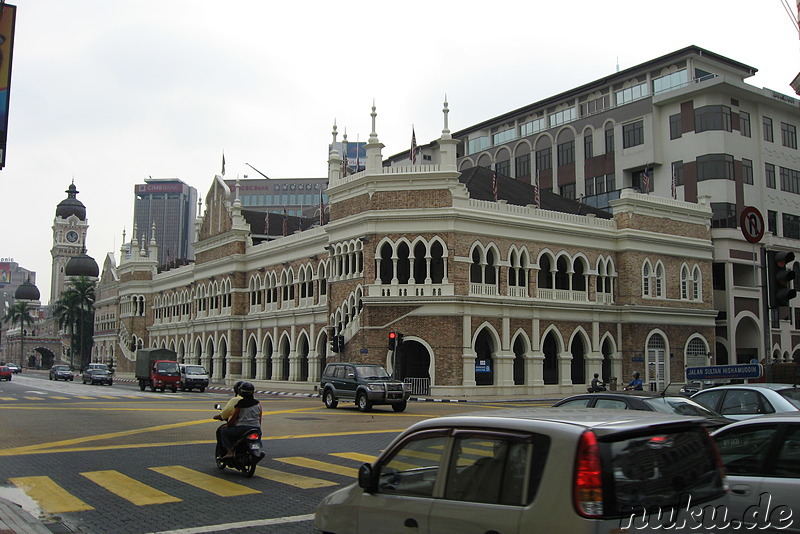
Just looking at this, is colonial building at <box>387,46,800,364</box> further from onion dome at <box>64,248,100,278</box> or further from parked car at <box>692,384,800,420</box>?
onion dome at <box>64,248,100,278</box>

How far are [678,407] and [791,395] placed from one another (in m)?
2.06

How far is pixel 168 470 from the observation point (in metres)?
13.1

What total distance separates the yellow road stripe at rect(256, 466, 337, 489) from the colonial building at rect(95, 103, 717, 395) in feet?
79.0

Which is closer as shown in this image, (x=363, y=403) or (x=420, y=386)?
(x=363, y=403)

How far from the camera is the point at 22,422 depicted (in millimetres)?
21609

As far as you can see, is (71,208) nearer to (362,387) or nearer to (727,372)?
(362,387)

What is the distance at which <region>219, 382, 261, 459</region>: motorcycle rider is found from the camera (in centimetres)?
1264

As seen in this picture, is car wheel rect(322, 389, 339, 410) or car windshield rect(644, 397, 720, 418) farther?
car wheel rect(322, 389, 339, 410)

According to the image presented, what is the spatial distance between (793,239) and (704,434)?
55413 mm

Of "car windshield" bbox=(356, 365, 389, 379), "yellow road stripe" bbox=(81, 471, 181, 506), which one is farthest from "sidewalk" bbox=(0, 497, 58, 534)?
"car windshield" bbox=(356, 365, 389, 379)

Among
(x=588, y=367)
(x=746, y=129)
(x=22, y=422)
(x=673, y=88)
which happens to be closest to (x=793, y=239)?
(x=746, y=129)

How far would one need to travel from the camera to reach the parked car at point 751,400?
41.9 ft

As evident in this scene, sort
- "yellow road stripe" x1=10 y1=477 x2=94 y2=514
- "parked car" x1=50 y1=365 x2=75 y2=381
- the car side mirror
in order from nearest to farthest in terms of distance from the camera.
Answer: the car side mirror < "yellow road stripe" x1=10 y1=477 x2=94 y2=514 < "parked car" x1=50 y1=365 x2=75 y2=381

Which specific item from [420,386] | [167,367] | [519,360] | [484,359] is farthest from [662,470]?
[167,367]
